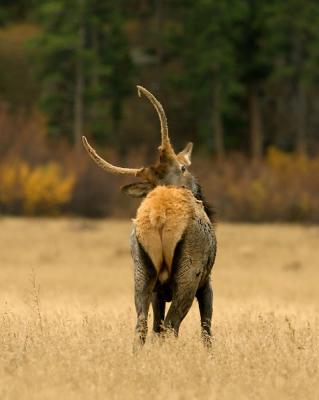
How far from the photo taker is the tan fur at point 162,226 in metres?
9.30

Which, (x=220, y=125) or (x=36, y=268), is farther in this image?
(x=220, y=125)

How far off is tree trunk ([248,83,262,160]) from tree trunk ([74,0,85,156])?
8.40 m

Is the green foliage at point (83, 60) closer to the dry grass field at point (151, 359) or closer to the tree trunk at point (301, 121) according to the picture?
the tree trunk at point (301, 121)

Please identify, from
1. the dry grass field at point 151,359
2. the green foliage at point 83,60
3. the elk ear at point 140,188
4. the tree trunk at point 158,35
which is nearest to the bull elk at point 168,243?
the elk ear at point 140,188

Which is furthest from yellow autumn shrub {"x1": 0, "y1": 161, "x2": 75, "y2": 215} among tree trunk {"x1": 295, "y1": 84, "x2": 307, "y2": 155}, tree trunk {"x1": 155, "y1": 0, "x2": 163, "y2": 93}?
tree trunk {"x1": 295, "y1": 84, "x2": 307, "y2": 155}

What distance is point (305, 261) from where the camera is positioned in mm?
30750

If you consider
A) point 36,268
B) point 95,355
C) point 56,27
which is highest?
point 56,27

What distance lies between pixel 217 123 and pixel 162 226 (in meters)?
41.4

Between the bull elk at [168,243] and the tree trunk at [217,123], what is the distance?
127ft

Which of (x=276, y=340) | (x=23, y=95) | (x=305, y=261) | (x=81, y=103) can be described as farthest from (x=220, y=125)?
(x=276, y=340)

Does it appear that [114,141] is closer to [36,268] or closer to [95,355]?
[36,268]

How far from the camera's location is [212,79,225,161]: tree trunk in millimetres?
49312

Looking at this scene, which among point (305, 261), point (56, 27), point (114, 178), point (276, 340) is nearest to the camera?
point (276, 340)

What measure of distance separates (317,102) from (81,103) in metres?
12.1
